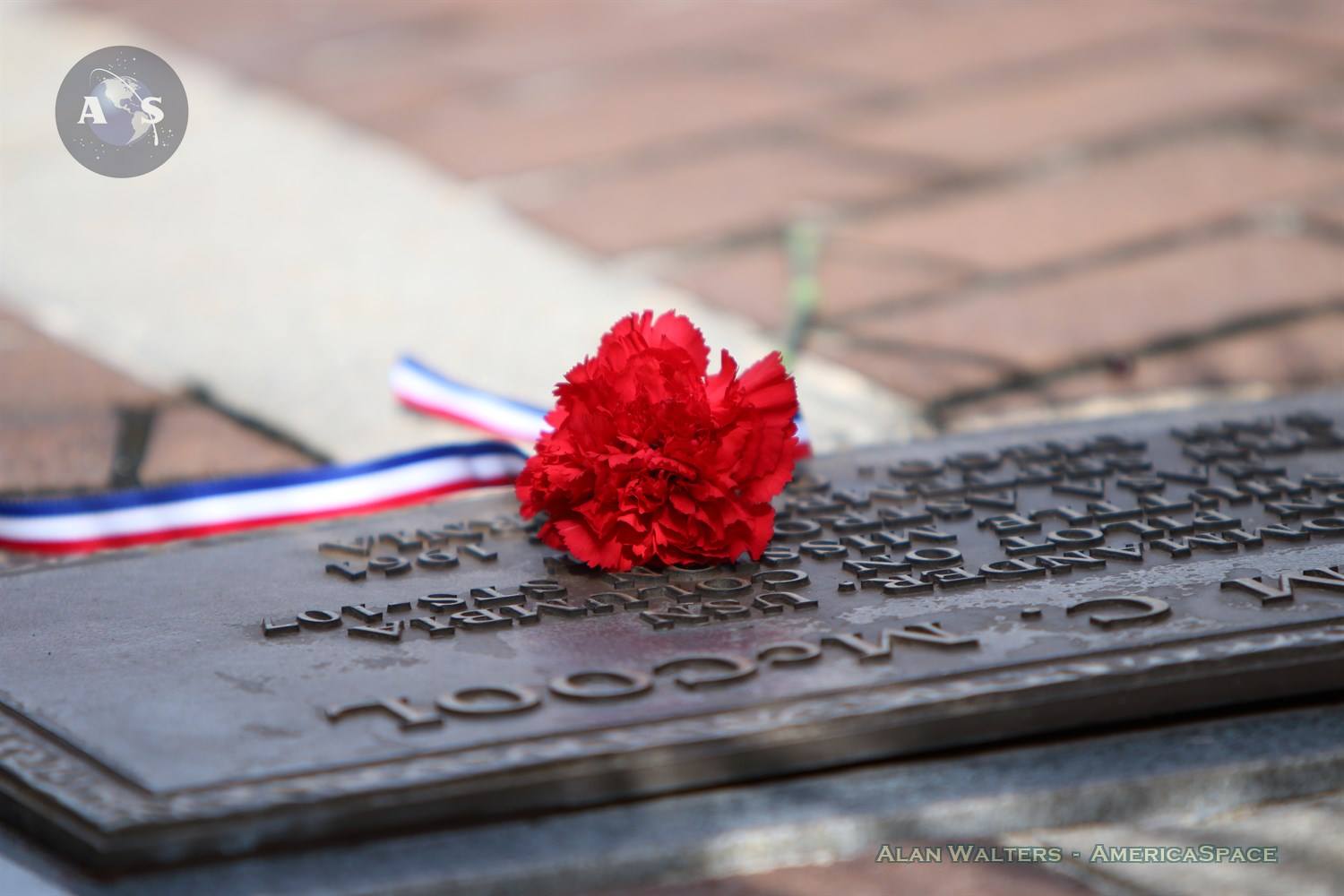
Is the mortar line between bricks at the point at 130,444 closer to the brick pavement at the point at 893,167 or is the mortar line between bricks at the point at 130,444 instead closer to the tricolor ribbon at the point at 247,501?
the brick pavement at the point at 893,167

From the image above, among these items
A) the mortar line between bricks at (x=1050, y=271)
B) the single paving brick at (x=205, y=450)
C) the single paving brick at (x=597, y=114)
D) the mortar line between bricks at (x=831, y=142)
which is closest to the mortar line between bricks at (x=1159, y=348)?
the mortar line between bricks at (x=1050, y=271)

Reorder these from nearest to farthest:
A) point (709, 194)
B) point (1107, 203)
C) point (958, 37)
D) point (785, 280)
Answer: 1. point (785, 280)
2. point (1107, 203)
3. point (709, 194)
4. point (958, 37)

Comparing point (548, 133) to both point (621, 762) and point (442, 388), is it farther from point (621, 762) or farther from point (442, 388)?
point (621, 762)

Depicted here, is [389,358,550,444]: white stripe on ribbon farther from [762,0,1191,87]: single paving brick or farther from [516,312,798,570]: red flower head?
[762,0,1191,87]: single paving brick

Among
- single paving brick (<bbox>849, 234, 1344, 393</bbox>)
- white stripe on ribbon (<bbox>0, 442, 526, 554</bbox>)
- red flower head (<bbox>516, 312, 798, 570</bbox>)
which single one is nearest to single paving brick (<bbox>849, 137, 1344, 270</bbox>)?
single paving brick (<bbox>849, 234, 1344, 393</bbox>)

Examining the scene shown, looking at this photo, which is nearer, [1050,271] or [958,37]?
[1050,271]

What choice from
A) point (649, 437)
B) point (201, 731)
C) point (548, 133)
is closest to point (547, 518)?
point (649, 437)

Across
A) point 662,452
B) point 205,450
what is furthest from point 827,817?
point 205,450

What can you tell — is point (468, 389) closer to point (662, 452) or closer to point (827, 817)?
point (662, 452)
